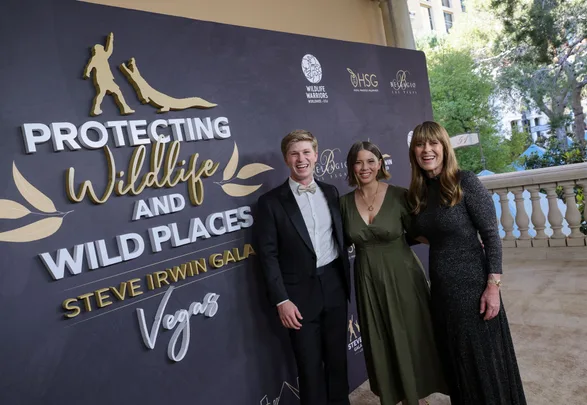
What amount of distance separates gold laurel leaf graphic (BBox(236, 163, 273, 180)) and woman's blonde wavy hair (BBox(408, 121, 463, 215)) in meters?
0.77

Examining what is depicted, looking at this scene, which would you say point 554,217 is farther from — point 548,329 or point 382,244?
point 382,244

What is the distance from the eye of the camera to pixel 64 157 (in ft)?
4.99

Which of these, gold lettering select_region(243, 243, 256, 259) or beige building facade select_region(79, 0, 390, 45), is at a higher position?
beige building facade select_region(79, 0, 390, 45)

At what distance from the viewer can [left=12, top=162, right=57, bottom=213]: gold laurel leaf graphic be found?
1403mm

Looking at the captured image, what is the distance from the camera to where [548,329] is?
296 centimetres

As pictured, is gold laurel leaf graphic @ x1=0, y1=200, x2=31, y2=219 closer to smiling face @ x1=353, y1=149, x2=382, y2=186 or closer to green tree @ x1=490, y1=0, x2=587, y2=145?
smiling face @ x1=353, y1=149, x2=382, y2=186

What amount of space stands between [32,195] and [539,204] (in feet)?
15.0

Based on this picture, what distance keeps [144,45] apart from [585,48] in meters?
9.05

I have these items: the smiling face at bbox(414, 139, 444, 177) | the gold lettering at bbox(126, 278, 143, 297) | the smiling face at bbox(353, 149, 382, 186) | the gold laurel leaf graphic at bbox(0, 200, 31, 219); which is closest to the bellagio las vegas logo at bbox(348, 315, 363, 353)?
the smiling face at bbox(353, 149, 382, 186)

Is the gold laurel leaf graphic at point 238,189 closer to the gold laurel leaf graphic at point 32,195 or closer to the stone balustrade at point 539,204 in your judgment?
the gold laurel leaf graphic at point 32,195

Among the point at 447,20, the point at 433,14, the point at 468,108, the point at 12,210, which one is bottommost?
the point at 12,210

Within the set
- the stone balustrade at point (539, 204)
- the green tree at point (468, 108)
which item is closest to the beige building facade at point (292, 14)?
the stone balustrade at point (539, 204)

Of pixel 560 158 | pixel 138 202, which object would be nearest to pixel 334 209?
pixel 138 202

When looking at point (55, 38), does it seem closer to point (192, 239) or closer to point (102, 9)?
point (102, 9)
